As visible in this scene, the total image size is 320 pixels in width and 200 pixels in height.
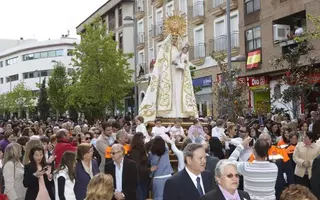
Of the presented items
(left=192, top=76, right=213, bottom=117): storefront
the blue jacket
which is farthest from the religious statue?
(left=192, top=76, right=213, bottom=117): storefront

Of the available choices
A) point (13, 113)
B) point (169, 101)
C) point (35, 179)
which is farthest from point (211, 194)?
point (13, 113)

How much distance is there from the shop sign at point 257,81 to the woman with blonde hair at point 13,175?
20.5m

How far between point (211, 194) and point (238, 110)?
55.2 ft

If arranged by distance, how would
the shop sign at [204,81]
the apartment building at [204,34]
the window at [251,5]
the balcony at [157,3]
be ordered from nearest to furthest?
1. the window at [251,5]
2. the apartment building at [204,34]
3. the shop sign at [204,81]
4. the balcony at [157,3]

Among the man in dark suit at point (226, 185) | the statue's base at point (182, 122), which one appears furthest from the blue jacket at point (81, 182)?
the statue's base at point (182, 122)

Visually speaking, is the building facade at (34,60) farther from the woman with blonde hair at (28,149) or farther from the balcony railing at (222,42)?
the woman with blonde hair at (28,149)

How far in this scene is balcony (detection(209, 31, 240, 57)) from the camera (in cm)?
2883

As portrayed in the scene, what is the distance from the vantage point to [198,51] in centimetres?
3222

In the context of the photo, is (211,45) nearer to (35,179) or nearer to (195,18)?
(195,18)

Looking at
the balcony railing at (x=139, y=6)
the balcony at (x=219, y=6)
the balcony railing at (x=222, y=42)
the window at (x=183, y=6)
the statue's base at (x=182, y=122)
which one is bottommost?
the statue's base at (x=182, y=122)

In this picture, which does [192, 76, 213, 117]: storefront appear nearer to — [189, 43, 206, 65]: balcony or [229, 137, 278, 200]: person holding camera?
[189, 43, 206, 65]: balcony

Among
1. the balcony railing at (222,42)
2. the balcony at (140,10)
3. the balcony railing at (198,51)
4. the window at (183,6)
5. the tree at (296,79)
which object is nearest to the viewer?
the tree at (296,79)

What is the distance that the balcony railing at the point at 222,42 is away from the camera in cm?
2908

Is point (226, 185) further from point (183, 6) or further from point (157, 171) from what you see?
point (183, 6)
